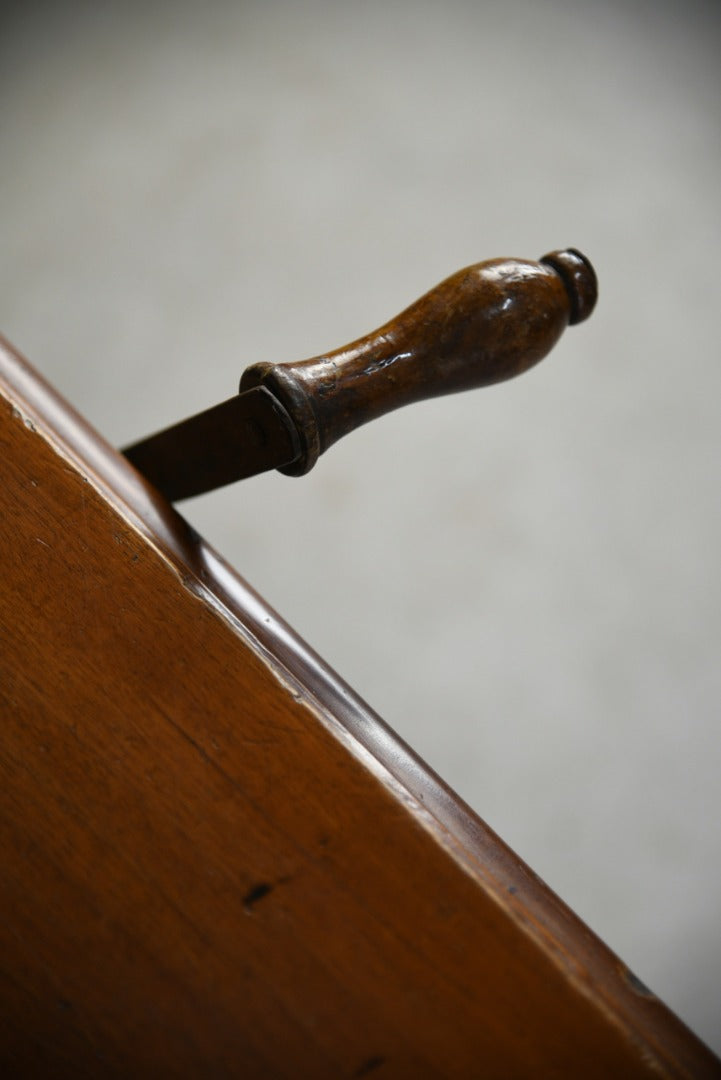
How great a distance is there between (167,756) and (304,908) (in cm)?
6

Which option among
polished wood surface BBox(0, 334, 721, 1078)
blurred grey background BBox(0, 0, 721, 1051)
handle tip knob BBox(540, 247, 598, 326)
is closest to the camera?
polished wood surface BBox(0, 334, 721, 1078)

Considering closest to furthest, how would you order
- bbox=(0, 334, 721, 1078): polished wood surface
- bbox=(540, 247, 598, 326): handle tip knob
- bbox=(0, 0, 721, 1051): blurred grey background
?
bbox=(0, 334, 721, 1078): polished wood surface, bbox=(540, 247, 598, 326): handle tip knob, bbox=(0, 0, 721, 1051): blurred grey background

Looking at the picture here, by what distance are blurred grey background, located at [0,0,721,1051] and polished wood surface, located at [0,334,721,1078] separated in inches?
43.1

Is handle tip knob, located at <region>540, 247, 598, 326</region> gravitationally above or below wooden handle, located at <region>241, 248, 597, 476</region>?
below

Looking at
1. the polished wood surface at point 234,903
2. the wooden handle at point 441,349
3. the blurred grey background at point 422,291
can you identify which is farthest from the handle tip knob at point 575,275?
the blurred grey background at point 422,291

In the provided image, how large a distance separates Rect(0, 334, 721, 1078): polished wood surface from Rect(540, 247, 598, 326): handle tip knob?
22 cm

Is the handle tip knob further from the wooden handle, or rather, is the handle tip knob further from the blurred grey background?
the blurred grey background

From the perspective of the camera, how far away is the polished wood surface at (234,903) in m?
0.24

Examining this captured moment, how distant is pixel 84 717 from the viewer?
10.2 inches

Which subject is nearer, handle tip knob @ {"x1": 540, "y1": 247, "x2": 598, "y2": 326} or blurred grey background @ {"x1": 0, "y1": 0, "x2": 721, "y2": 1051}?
handle tip knob @ {"x1": 540, "y1": 247, "x2": 598, "y2": 326}

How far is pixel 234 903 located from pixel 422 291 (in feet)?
4.61

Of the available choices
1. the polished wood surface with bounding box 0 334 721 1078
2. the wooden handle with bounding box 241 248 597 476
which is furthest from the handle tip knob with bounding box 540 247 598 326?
the polished wood surface with bounding box 0 334 721 1078

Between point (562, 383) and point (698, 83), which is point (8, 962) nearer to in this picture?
point (562, 383)

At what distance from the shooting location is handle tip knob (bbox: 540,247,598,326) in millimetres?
353
